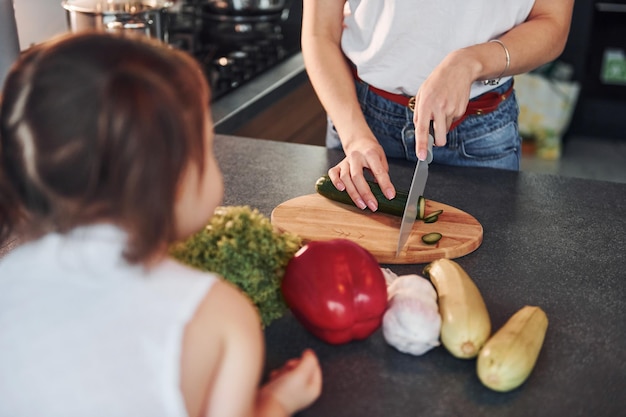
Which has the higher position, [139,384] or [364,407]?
[139,384]

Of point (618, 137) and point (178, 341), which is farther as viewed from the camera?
point (618, 137)

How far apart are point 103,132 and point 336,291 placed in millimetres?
383

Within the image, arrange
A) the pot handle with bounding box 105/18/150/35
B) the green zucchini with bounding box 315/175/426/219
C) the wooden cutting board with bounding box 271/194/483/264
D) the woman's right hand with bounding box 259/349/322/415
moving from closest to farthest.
→ the woman's right hand with bounding box 259/349/322/415 → the wooden cutting board with bounding box 271/194/483/264 → the green zucchini with bounding box 315/175/426/219 → the pot handle with bounding box 105/18/150/35

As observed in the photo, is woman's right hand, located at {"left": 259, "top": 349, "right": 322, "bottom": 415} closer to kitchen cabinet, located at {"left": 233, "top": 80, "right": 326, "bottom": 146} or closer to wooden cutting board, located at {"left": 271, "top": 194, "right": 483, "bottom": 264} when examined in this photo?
wooden cutting board, located at {"left": 271, "top": 194, "right": 483, "bottom": 264}

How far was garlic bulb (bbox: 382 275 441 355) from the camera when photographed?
0.96 metres

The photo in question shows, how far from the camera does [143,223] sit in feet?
2.36

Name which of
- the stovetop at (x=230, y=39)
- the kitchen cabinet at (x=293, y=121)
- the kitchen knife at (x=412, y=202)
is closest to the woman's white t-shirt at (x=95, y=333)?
the kitchen knife at (x=412, y=202)

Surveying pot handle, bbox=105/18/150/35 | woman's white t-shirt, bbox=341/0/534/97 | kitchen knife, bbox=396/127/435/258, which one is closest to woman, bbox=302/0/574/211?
woman's white t-shirt, bbox=341/0/534/97

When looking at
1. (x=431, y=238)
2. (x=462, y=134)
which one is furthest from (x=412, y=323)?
(x=462, y=134)

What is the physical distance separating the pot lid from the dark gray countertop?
0.42 metres

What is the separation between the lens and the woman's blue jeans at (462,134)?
1.66 m

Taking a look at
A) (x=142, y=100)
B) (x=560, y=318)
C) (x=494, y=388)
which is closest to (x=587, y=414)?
(x=494, y=388)

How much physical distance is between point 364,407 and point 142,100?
1.36ft

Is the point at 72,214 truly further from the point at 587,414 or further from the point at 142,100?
the point at 587,414
